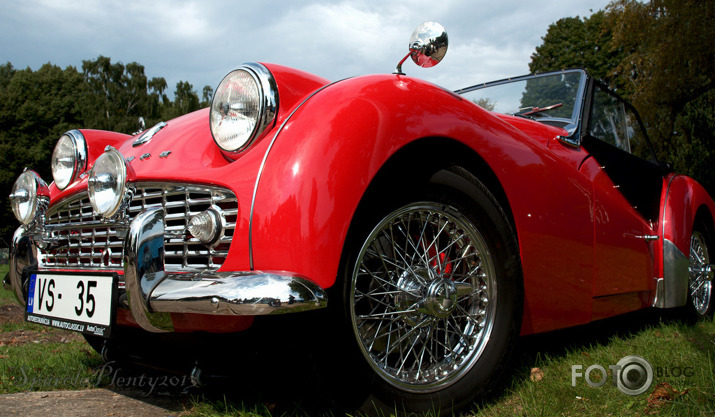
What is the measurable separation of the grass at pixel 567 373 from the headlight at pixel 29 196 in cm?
71

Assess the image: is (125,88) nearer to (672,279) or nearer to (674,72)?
(674,72)

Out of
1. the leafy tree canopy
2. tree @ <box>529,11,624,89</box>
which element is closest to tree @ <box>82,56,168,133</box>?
tree @ <box>529,11,624,89</box>

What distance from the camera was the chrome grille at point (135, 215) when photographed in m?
1.50

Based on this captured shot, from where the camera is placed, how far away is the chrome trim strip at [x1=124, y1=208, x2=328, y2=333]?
3.96ft

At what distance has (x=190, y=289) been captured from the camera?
1.28m

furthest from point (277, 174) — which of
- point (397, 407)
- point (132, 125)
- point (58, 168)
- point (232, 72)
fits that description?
point (132, 125)

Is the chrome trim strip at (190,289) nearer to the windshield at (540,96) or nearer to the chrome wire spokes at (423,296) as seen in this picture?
the chrome wire spokes at (423,296)

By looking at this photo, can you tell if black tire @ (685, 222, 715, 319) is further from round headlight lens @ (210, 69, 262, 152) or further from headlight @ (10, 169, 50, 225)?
headlight @ (10, 169, 50, 225)

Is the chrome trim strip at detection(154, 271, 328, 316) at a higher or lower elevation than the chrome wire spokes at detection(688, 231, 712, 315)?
higher

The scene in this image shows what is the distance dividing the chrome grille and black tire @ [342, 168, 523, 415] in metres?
0.40

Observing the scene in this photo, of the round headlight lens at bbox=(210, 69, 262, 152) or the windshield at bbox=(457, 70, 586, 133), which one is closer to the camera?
the round headlight lens at bbox=(210, 69, 262, 152)

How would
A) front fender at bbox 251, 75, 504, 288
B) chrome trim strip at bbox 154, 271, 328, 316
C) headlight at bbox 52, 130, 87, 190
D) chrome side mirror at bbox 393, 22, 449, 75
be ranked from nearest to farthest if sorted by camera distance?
chrome trim strip at bbox 154, 271, 328, 316 → front fender at bbox 251, 75, 504, 288 → chrome side mirror at bbox 393, 22, 449, 75 → headlight at bbox 52, 130, 87, 190

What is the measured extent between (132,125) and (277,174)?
28.5 meters

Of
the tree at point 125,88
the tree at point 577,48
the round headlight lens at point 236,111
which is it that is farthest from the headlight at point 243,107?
the tree at point 125,88
